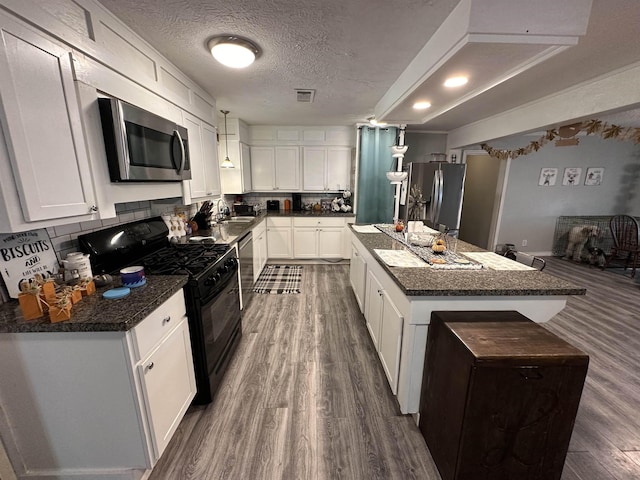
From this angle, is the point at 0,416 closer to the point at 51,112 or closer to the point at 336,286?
the point at 51,112

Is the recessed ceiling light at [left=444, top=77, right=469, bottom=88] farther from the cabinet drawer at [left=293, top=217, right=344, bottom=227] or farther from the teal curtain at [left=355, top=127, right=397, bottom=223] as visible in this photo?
the cabinet drawer at [left=293, top=217, right=344, bottom=227]

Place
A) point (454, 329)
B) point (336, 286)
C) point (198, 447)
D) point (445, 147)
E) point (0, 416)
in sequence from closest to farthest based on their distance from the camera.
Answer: point (0, 416)
point (454, 329)
point (198, 447)
point (336, 286)
point (445, 147)

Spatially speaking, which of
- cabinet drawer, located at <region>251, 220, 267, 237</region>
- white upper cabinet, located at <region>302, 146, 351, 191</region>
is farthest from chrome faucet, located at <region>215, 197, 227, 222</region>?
white upper cabinet, located at <region>302, 146, 351, 191</region>

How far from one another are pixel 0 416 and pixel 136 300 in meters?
0.74

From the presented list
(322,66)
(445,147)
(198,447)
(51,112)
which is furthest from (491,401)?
(445,147)

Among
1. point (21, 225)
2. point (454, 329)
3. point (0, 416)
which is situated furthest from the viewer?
point (454, 329)

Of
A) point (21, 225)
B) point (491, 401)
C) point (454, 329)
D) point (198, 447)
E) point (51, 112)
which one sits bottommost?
point (198, 447)

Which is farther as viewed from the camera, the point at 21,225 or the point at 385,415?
the point at 385,415

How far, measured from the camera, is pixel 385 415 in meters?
1.70

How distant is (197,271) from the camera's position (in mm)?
1641

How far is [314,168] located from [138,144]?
3.29 metres

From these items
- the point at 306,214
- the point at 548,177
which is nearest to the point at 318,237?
the point at 306,214

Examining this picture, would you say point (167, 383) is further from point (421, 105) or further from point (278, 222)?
point (278, 222)

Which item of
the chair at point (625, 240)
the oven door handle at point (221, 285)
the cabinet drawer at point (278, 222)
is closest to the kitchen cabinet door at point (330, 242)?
the cabinet drawer at point (278, 222)
